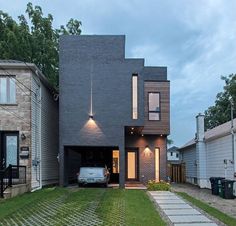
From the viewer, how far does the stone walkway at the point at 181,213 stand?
36.8 ft

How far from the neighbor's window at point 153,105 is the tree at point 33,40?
840 cm

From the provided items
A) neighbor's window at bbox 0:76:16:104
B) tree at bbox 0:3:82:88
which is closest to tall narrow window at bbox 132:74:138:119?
neighbor's window at bbox 0:76:16:104

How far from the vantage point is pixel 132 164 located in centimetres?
3062

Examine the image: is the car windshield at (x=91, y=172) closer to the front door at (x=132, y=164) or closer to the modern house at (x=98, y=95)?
the modern house at (x=98, y=95)

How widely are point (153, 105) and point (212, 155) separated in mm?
4666

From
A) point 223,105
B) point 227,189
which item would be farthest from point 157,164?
point 223,105

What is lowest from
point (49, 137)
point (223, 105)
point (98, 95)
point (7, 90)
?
point (49, 137)

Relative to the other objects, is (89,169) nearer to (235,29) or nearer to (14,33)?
(235,29)

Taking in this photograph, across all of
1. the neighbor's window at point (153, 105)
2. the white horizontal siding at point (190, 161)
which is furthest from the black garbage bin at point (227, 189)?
the white horizontal siding at point (190, 161)

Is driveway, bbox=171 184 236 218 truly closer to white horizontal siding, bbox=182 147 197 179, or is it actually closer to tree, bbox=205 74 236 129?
white horizontal siding, bbox=182 147 197 179

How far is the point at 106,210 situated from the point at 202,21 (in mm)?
7354

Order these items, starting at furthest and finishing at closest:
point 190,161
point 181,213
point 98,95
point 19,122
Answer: point 190,161
point 98,95
point 19,122
point 181,213

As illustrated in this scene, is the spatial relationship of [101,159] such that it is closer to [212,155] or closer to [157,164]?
[157,164]

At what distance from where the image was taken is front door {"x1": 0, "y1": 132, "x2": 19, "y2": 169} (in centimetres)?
2095
